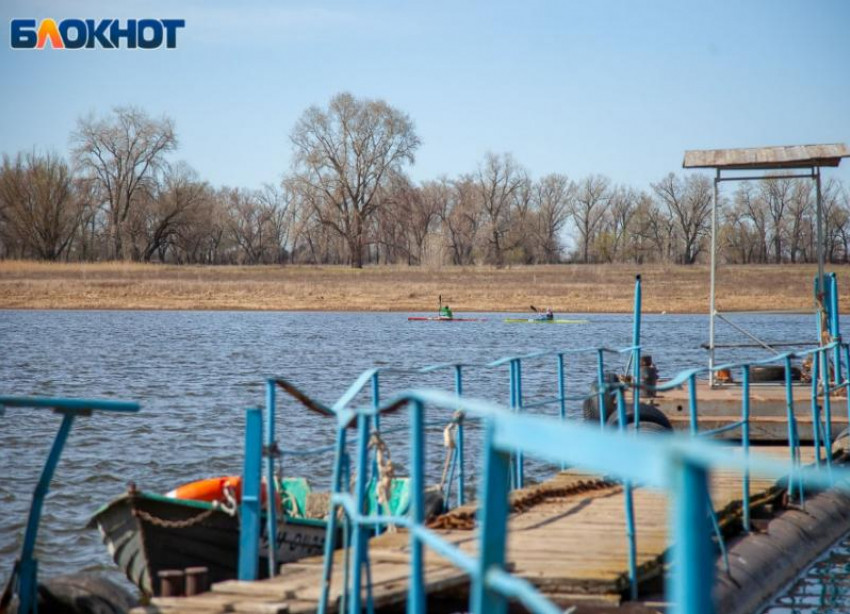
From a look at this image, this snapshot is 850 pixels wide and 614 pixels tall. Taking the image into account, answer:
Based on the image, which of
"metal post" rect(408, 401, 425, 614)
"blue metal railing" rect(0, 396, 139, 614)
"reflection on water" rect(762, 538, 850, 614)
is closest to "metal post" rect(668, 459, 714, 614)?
"metal post" rect(408, 401, 425, 614)

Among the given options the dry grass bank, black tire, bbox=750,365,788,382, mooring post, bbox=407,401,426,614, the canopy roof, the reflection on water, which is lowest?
the reflection on water

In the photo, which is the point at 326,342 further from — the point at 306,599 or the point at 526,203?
the point at 526,203

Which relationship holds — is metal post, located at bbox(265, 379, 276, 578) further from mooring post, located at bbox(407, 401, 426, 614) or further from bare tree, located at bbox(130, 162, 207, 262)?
bare tree, located at bbox(130, 162, 207, 262)

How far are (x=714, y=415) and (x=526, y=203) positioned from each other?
97.2m

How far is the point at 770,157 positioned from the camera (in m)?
15.8

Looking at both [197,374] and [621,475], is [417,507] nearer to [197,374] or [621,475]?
[621,475]

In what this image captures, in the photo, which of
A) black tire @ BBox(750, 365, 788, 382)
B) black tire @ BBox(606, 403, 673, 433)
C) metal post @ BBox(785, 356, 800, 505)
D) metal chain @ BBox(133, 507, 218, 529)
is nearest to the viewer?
metal chain @ BBox(133, 507, 218, 529)

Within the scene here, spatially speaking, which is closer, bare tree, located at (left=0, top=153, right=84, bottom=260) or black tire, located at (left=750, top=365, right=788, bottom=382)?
black tire, located at (left=750, top=365, right=788, bottom=382)

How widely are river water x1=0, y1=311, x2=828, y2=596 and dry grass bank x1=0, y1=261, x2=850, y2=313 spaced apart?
0.88 metres

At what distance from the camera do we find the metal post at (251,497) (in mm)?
7891

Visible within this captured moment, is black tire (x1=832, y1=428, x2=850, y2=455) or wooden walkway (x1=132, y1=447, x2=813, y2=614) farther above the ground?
wooden walkway (x1=132, y1=447, x2=813, y2=614)

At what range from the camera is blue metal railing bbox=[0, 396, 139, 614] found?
22.0 feet

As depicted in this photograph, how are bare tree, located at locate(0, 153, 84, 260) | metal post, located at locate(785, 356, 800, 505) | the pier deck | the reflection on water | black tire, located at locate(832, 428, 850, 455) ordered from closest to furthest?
the reflection on water < metal post, located at locate(785, 356, 800, 505) < black tire, located at locate(832, 428, 850, 455) < the pier deck < bare tree, located at locate(0, 153, 84, 260)

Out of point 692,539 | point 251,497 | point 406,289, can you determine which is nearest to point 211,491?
point 251,497
